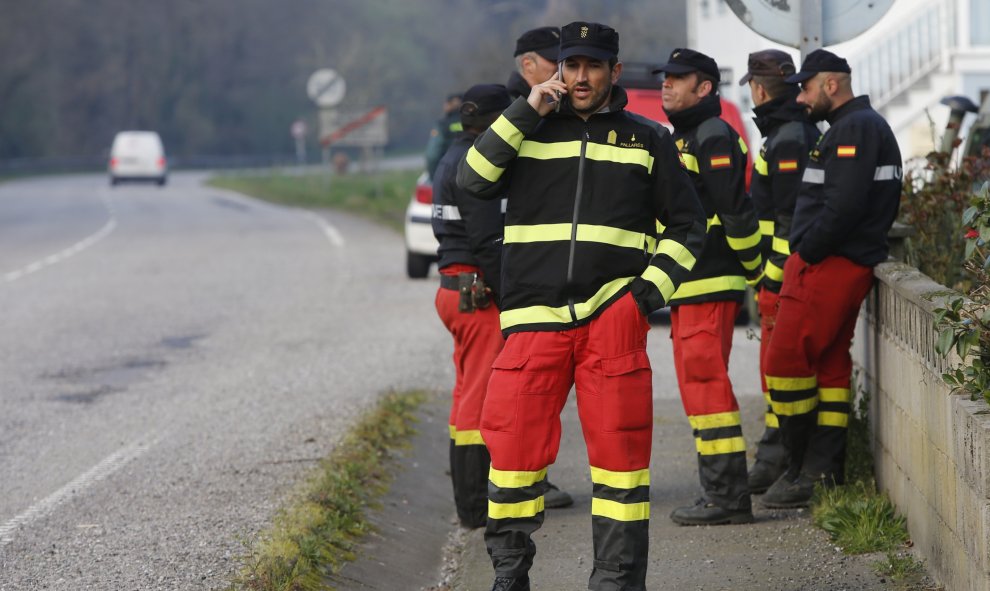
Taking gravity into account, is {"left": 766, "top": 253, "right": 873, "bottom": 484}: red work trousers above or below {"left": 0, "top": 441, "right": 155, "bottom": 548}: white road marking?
above

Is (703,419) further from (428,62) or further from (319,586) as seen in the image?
(428,62)

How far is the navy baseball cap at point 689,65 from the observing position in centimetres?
649

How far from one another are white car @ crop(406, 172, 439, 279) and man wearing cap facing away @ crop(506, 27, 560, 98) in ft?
32.7

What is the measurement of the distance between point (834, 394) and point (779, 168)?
105 cm

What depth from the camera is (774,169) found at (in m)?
6.96

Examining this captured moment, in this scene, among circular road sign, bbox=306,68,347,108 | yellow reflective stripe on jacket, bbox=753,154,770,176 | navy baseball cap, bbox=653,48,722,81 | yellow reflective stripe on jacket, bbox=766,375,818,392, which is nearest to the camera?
navy baseball cap, bbox=653,48,722,81

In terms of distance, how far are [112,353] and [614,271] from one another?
807 centimetres

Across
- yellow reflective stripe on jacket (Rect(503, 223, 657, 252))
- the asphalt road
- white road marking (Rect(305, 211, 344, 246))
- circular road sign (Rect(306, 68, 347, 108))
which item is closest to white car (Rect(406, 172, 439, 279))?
the asphalt road

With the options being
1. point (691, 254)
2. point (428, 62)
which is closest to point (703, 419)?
point (691, 254)

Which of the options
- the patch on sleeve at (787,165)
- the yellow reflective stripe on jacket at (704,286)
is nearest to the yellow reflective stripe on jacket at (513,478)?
the yellow reflective stripe on jacket at (704,286)

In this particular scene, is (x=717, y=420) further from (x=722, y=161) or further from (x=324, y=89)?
(x=324, y=89)

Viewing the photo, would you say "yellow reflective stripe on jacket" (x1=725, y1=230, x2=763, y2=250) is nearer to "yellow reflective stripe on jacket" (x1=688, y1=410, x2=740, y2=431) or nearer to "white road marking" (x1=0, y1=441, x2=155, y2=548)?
"yellow reflective stripe on jacket" (x1=688, y1=410, x2=740, y2=431)

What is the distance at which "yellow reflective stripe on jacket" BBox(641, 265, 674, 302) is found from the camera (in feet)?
15.9

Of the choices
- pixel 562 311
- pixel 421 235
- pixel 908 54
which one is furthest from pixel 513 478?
pixel 908 54
